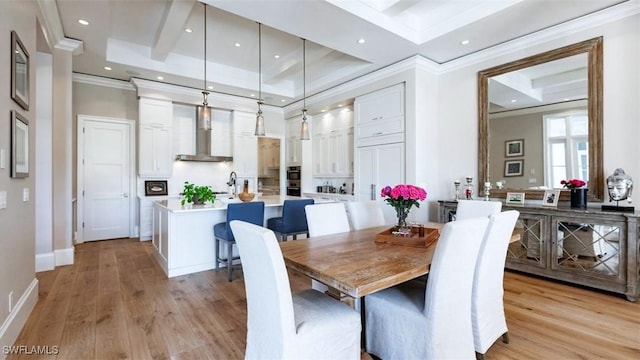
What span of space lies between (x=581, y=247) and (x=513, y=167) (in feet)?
3.84

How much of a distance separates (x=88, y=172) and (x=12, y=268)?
3687 mm

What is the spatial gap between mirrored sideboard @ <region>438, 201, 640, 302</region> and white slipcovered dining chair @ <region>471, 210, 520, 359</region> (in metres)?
1.66

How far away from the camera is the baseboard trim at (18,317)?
1903mm

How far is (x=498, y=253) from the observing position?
6.26ft

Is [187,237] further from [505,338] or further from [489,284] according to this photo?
[505,338]

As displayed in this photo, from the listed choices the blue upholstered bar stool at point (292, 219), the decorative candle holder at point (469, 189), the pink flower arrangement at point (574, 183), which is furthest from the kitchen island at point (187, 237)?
the pink flower arrangement at point (574, 183)

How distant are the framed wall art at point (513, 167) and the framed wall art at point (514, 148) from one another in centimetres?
9

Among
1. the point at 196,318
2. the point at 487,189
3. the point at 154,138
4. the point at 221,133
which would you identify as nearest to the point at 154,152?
the point at 154,138

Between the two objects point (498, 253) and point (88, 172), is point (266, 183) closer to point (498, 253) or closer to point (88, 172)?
point (88, 172)

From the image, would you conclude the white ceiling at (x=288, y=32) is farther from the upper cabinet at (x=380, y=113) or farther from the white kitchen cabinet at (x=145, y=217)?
the white kitchen cabinet at (x=145, y=217)

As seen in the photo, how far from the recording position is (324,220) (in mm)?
2482

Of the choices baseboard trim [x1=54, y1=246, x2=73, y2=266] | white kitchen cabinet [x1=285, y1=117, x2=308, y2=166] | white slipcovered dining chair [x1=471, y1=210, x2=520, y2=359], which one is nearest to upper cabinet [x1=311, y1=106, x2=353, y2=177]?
white kitchen cabinet [x1=285, y1=117, x2=308, y2=166]

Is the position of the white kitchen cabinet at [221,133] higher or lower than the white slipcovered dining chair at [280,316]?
higher

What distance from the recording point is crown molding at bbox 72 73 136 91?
508cm
